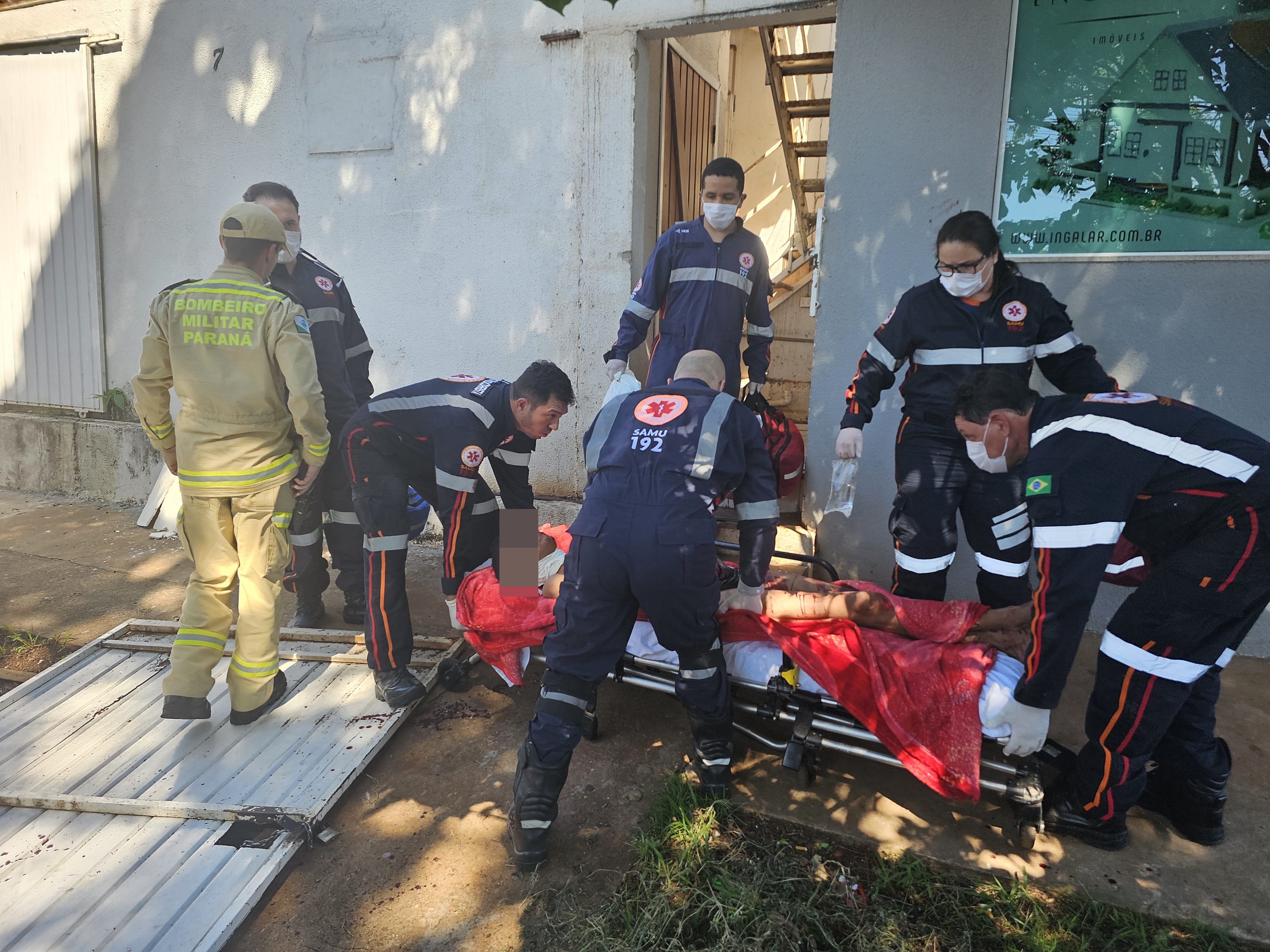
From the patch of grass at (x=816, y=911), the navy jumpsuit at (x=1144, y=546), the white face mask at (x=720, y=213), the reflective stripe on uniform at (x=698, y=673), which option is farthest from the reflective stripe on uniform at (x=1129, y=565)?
the white face mask at (x=720, y=213)

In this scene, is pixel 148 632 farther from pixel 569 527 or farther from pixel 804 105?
pixel 804 105

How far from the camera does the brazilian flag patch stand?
237 cm

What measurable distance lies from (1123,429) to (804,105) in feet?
15.1

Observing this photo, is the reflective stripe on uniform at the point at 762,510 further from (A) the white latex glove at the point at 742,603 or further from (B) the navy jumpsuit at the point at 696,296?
(B) the navy jumpsuit at the point at 696,296

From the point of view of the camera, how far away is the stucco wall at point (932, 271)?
3.74 m

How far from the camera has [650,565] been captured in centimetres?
248

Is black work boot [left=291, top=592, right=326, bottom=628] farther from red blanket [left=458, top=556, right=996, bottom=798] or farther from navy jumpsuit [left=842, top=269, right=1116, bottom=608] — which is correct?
navy jumpsuit [left=842, top=269, right=1116, bottom=608]

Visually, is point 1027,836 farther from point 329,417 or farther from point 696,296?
point 329,417

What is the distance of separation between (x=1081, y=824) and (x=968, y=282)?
6.47 ft

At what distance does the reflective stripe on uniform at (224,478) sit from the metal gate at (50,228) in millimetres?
4394

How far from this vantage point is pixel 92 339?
648 centimetres

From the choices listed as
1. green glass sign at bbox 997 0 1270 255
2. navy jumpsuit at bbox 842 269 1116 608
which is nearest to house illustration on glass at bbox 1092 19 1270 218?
green glass sign at bbox 997 0 1270 255

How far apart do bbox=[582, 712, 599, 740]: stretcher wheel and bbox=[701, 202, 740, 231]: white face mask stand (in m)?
2.47

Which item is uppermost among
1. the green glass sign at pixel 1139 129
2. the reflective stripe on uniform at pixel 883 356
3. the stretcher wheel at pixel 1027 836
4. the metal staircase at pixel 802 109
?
the metal staircase at pixel 802 109
